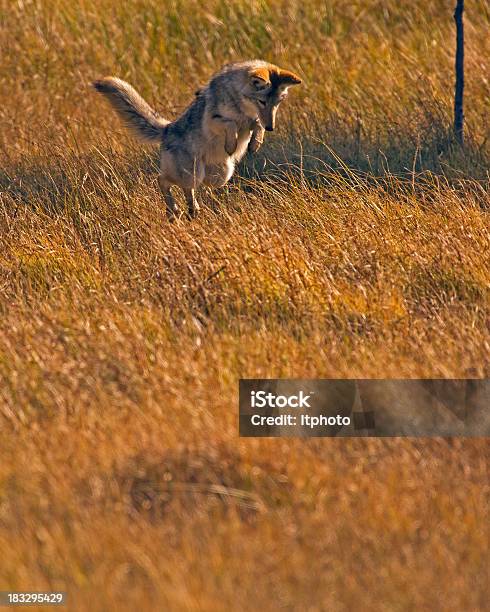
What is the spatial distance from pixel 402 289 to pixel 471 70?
438 centimetres

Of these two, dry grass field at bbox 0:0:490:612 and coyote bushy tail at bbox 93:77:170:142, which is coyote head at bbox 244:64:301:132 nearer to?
dry grass field at bbox 0:0:490:612

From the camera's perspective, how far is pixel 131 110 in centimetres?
780

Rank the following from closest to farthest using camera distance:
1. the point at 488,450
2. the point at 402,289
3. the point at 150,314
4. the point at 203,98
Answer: the point at 488,450 → the point at 150,314 → the point at 402,289 → the point at 203,98

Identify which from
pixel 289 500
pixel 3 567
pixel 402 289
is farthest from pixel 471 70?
pixel 3 567

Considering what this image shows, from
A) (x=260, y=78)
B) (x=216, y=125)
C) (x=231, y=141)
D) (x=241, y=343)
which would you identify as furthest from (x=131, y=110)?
(x=241, y=343)

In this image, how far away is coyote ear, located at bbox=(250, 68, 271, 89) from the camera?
748 cm

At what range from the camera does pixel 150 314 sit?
5691 millimetres

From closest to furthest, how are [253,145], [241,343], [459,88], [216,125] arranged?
[241,343], [216,125], [253,145], [459,88]

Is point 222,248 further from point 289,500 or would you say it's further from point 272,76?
point 289,500

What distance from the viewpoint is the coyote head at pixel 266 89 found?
7.51 m

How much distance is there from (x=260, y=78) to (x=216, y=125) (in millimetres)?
414

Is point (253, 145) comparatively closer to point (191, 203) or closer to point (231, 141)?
point (231, 141)

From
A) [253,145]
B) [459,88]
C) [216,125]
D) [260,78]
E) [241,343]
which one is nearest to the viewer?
[241,343]

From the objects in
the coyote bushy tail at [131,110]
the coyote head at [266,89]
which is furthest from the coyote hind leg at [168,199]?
the coyote head at [266,89]
